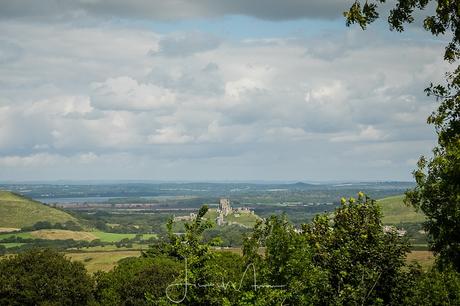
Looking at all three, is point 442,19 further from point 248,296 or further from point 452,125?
point 248,296

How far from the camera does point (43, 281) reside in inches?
3123

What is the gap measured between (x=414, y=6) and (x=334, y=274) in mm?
21564

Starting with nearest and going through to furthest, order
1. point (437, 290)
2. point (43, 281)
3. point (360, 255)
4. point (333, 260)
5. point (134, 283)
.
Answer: point (437, 290) → point (333, 260) → point (360, 255) → point (43, 281) → point (134, 283)

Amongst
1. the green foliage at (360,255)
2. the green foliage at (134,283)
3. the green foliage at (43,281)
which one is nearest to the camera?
the green foliage at (360,255)

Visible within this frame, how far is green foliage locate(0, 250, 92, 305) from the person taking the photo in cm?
7869

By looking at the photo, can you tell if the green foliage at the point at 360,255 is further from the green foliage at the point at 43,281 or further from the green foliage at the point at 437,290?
the green foliage at the point at 43,281

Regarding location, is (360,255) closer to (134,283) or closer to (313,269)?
(313,269)

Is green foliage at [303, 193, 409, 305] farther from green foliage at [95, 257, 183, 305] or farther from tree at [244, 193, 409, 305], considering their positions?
green foliage at [95, 257, 183, 305]

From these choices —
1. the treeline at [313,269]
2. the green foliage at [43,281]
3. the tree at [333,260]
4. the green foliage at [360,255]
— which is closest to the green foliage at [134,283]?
the green foliage at [43,281]

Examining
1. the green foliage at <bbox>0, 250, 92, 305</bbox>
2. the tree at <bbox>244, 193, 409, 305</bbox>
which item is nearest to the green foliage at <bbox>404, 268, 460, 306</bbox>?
the tree at <bbox>244, 193, 409, 305</bbox>

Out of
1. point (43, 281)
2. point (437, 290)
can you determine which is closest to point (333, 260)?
point (437, 290)

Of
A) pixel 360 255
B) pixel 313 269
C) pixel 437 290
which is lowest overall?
pixel 437 290

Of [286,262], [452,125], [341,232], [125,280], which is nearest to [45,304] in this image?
[125,280]

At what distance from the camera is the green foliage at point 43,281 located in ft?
258
